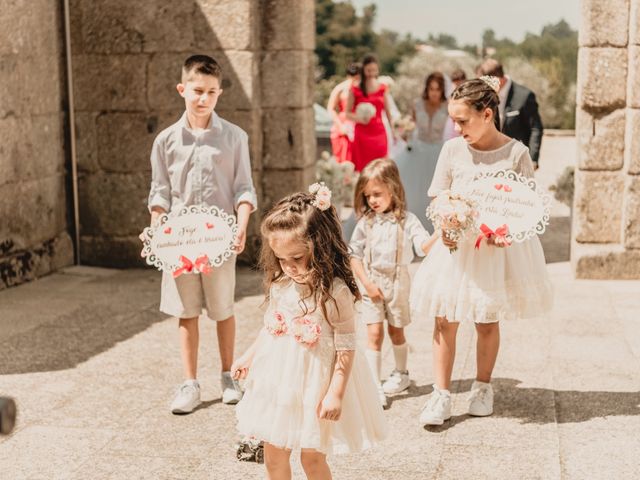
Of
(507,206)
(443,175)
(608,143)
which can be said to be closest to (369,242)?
(443,175)

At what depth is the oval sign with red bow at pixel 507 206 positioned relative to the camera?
4.55m

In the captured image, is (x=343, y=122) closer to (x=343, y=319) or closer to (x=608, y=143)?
(x=608, y=143)

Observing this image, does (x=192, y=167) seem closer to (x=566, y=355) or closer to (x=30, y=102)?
(x=566, y=355)

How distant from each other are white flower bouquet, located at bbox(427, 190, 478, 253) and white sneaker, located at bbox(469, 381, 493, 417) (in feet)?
2.22

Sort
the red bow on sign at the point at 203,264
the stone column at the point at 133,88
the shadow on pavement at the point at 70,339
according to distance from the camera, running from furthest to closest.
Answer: the stone column at the point at 133,88 → the shadow on pavement at the point at 70,339 → the red bow on sign at the point at 203,264

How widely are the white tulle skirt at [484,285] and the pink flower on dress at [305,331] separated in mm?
1340

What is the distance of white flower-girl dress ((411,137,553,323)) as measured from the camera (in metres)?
4.57

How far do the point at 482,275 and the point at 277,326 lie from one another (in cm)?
146

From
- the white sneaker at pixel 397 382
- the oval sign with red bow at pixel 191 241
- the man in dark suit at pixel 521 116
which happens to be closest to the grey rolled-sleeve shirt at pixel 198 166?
the oval sign with red bow at pixel 191 241

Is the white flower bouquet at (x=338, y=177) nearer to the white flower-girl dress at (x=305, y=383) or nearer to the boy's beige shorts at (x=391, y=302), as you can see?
the boy's beige shorts at (x=391, y=302)

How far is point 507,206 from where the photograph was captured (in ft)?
14.9

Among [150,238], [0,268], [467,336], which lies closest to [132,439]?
[150,238]

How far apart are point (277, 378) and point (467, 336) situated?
2934mm

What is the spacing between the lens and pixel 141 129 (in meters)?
8.30
